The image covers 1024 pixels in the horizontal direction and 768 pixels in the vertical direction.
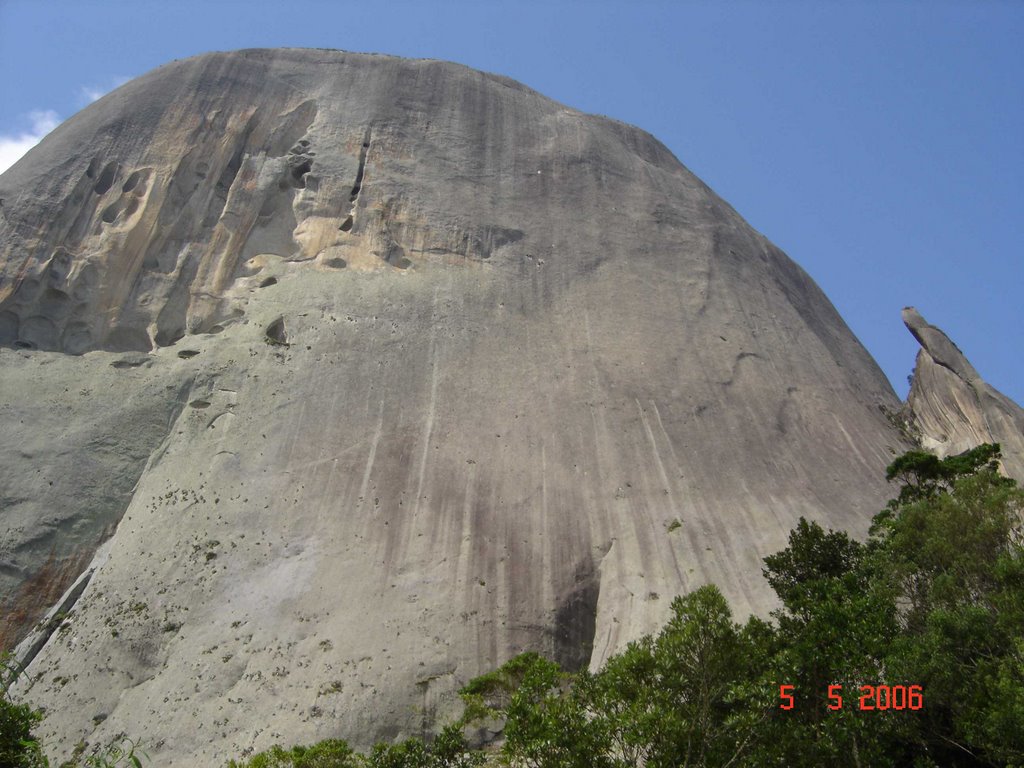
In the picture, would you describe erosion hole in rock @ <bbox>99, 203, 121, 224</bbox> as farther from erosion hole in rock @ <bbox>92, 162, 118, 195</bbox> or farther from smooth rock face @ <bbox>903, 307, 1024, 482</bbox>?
smooth rock face @ <bbox>903, 307, 1024, 482</bbox>

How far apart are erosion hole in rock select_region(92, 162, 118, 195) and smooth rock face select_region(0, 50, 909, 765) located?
156 mm

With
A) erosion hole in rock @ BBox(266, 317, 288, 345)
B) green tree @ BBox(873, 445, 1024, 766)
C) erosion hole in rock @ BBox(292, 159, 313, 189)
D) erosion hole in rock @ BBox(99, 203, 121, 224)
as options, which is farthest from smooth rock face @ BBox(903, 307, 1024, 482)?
erosion hole in rock @ BBox(99, 203, 121, 224)

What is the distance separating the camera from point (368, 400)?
27.2 metres

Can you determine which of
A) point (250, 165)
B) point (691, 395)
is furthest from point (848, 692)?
point (250, 165)

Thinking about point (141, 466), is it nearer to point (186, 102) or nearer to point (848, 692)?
point (186, 102)

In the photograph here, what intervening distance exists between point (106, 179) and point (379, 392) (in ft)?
48.5

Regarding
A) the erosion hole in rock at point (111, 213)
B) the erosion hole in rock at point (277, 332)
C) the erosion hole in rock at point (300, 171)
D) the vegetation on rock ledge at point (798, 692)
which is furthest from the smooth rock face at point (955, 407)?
the erosion hole in rock at point (111, 213)

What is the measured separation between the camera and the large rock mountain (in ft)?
71.0

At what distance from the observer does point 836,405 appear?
2986 cm

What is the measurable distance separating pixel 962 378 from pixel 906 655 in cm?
1811

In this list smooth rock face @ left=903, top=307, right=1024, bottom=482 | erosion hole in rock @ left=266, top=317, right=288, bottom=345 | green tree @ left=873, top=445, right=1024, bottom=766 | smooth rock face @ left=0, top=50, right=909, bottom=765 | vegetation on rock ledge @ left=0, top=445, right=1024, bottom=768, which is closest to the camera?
vegetation on rock ledge @ left=0, top=445, right=1024, bottom=768

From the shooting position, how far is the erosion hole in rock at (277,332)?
29.6m
